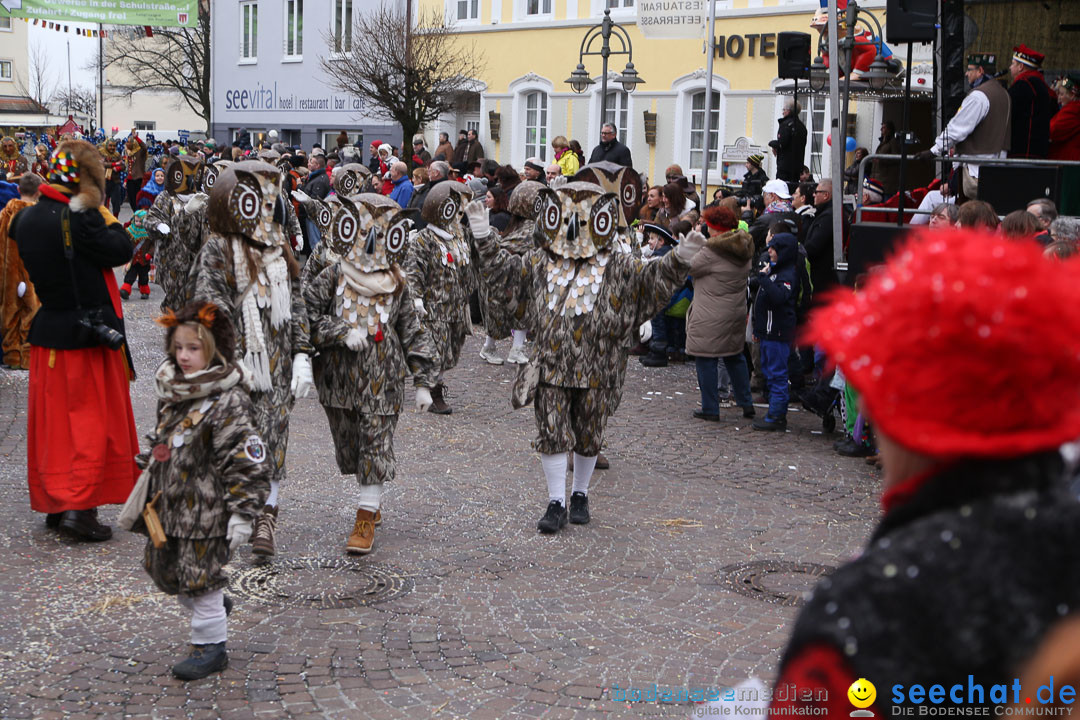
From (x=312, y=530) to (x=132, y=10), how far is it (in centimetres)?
1672

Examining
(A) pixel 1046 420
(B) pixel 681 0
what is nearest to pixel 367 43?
(B) pixel 681 0

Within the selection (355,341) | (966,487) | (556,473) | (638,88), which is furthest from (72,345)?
(638,88)

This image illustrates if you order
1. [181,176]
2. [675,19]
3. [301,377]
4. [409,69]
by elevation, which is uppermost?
[409,69]

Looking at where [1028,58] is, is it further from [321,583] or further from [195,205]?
[321,583]

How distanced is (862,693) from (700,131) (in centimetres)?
2485

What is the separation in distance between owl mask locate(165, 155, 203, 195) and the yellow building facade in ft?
30.3

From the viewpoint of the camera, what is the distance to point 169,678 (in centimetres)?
468

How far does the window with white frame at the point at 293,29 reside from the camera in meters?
36.1

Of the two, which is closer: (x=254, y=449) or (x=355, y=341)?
(x=254, y=449)

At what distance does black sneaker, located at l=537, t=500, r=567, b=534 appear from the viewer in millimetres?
6805

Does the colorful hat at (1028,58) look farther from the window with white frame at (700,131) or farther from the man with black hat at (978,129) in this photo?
the window with white frame at (700,131)

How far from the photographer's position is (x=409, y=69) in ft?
86.2

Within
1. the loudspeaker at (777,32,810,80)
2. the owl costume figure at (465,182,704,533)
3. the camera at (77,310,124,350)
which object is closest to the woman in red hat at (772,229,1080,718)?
the owl costume figure at (465,182,704,533)

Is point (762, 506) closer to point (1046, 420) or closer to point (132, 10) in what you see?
point (1046, 420)
